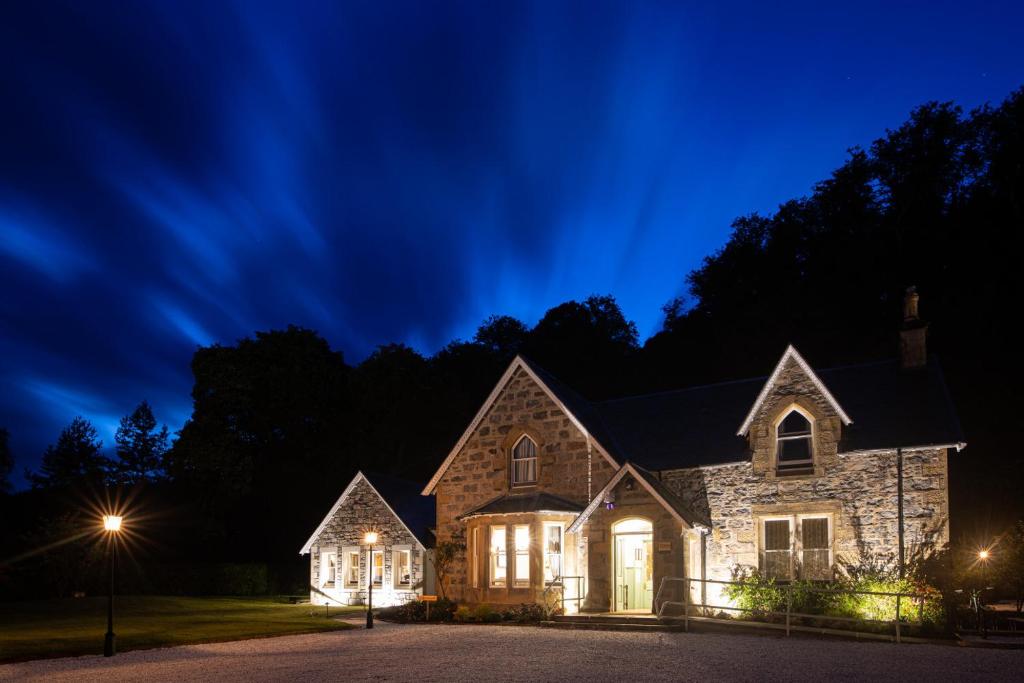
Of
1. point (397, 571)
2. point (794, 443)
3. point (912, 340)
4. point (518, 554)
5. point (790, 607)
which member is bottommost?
point (397, 571)

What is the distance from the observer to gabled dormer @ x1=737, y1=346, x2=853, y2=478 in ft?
75.7

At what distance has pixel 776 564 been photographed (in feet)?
75.8

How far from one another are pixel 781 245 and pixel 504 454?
3806cm

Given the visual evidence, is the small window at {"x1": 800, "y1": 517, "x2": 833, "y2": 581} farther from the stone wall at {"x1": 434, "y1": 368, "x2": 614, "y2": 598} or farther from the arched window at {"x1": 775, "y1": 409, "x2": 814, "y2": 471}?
the stone wall at {"x1": 434, "y1": 368, "x2": 614, "y2": 598}

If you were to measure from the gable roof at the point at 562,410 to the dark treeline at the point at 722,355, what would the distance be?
58.9ft

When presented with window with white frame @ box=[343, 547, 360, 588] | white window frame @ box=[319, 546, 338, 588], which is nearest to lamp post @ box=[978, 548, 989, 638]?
Answer: window with white frame @ box=[343, 547, 360, 588]

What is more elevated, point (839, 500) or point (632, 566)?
point (839, 500)

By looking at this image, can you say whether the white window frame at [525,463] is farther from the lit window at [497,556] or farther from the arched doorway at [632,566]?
the arched doorway at [632,566]

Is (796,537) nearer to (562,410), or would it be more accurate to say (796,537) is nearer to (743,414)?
(743,414)

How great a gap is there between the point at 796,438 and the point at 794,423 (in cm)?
44

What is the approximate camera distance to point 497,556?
26.2 metres

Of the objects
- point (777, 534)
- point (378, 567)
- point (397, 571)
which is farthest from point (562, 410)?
point (378, 567)

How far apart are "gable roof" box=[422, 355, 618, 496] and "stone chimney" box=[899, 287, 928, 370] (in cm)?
882

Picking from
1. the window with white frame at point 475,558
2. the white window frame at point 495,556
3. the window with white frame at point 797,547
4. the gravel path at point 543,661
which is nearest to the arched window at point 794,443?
the window with white frame at point 797,547
